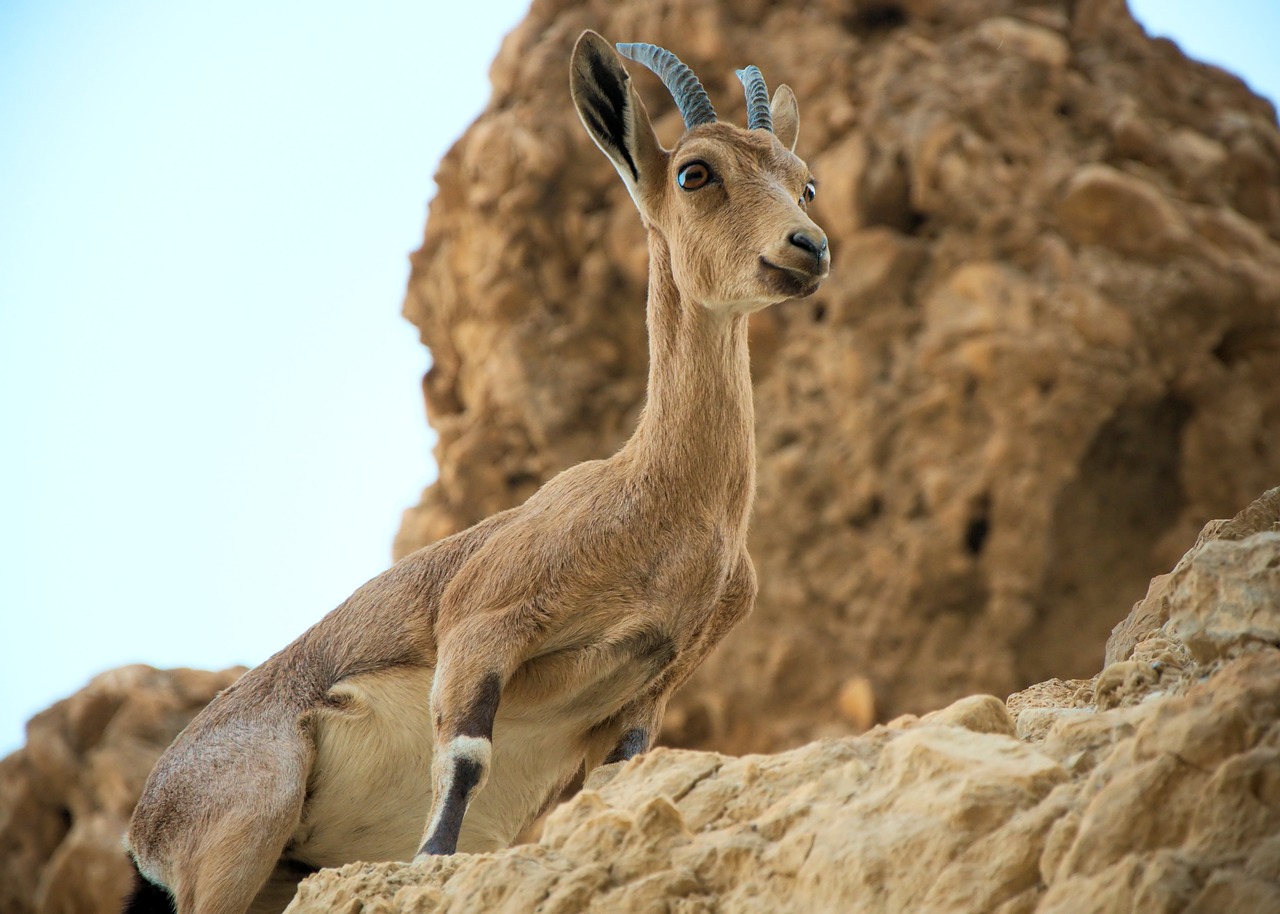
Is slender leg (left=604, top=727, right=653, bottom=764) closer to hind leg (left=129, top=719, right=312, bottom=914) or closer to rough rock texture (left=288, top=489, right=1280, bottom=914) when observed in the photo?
rough rock texture (left=288, top=489, right=1280, bottom=914)

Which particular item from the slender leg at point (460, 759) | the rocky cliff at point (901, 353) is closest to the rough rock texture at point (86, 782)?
the rocky cliff at point (901, 353)

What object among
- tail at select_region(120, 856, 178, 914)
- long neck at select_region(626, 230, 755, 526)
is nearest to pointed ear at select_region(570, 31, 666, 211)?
long neck at select_region(626, 230, 755, 526)

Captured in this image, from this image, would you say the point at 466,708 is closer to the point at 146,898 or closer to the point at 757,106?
the point at 146,898

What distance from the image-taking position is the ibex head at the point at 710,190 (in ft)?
17.0

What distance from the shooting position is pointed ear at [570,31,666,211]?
18.9 ft

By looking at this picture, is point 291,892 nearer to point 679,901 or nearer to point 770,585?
point 679,901

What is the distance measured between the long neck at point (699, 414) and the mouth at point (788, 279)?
15.3 inches

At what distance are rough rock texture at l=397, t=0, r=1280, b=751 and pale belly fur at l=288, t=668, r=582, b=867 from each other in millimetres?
8025

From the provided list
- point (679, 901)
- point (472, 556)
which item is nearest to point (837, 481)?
point (472, 556)

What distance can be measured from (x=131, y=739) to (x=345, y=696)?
6193 mm

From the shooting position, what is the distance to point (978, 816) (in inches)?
121

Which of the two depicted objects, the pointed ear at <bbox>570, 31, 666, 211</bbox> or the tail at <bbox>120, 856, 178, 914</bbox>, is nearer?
the tail at <bbox>120, 856, 178, 914</bbox>

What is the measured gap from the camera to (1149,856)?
2.67 meters

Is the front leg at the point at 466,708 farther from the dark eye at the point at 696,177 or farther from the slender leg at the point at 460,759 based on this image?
the dark eye at the point at 696,177
